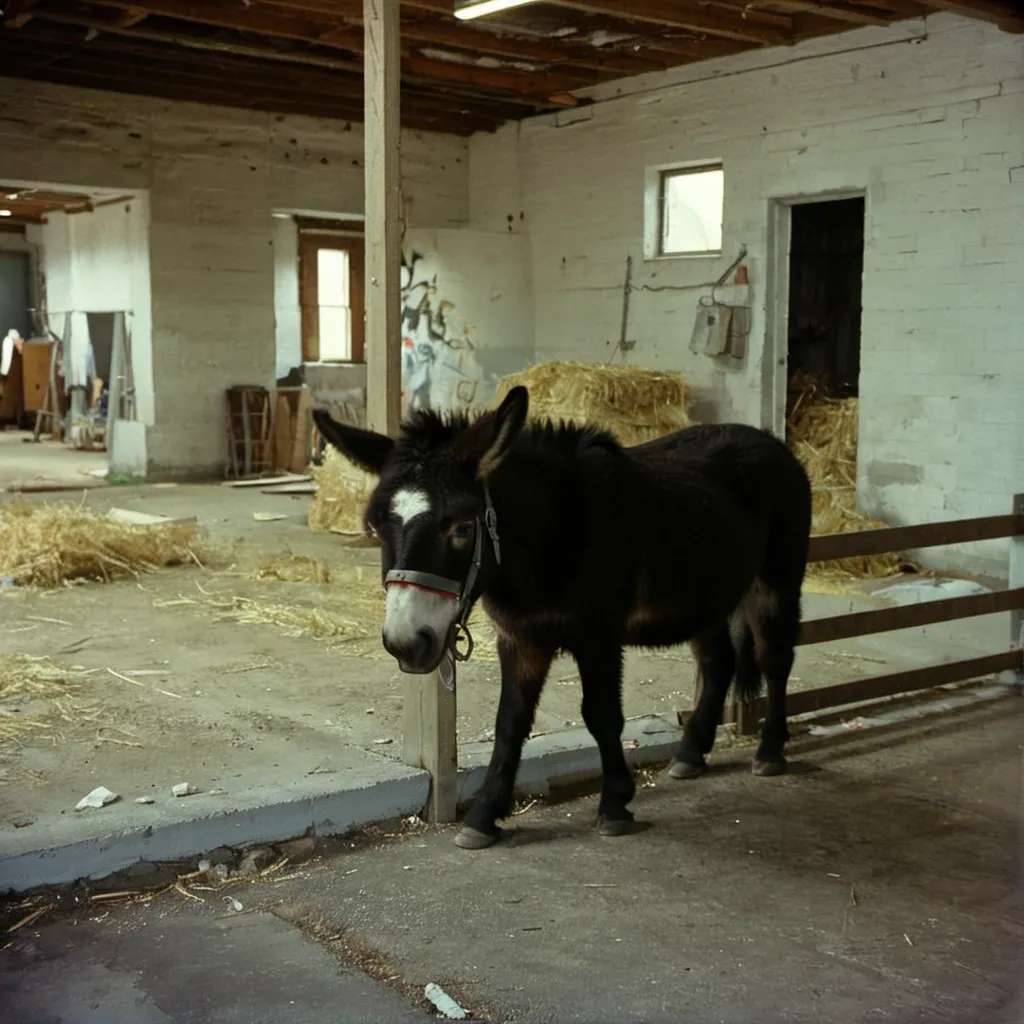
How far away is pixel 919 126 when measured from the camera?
868 centimetres

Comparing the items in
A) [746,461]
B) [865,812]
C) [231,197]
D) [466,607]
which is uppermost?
[231,197]

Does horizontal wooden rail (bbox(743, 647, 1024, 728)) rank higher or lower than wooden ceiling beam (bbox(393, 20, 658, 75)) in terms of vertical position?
lower

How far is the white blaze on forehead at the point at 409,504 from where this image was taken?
10.8 ft

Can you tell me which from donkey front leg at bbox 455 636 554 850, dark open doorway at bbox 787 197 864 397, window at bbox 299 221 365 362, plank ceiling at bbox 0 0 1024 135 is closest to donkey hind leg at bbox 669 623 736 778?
donkey front leg at bbox 455 636 554 850

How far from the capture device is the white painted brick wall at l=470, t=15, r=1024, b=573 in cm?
818

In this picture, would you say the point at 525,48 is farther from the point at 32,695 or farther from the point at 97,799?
the point at 97,799

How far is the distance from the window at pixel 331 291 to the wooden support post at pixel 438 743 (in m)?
13.4

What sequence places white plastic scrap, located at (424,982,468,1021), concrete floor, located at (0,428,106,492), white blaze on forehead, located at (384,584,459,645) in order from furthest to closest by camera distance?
1. concrete floor, located at (0,428,106,492)
2. white blaze on forehead, located at (384,584,459,645)
3. white plastic scrap, located at (424,982,468,1021)

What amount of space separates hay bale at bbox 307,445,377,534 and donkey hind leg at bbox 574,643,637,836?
5900mm

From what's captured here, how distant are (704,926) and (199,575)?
542 centimetres

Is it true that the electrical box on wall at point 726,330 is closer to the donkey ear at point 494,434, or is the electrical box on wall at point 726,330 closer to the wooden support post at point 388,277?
the wooden support post at point 388,277

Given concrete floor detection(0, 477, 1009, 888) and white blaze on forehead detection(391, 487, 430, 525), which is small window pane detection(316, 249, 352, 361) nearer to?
concrete floor detection(0, 477, 1009, 888)

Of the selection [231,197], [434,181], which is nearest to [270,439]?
[231,197]

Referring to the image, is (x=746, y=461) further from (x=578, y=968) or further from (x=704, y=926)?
(x=578, y=968)
